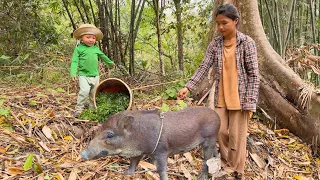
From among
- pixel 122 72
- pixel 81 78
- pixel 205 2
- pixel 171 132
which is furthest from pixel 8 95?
pixel 205 2

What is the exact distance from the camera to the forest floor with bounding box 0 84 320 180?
2895 millimetres

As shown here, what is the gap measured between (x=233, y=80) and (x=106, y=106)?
1883mm

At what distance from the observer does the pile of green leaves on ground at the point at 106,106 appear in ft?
13.3

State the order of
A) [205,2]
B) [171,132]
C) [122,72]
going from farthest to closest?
1. [205,2]
2. [122,72]
3. [171,132]

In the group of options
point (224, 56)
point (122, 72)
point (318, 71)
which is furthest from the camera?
point (122, 72)

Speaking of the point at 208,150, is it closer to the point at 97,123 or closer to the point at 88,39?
the point at 97,123

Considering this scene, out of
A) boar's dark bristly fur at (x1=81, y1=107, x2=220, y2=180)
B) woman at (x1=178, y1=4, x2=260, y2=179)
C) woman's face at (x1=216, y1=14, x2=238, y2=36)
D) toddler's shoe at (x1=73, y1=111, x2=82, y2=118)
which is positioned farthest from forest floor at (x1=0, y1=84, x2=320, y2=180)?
woman's face at (x1=216, y1=14, x2=238, y2=36)

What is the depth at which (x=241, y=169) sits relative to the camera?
10.8ft

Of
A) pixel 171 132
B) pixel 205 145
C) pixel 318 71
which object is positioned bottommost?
pixel 205 145

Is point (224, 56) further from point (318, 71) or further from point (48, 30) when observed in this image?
point (48, 30)

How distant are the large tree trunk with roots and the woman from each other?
60.9 inches

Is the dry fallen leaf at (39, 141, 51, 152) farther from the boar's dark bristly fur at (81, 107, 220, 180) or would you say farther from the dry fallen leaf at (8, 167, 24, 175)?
the boar's dark bristly fur at (81, 107, 220, 180)

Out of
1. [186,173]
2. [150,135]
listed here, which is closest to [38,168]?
[150,135]

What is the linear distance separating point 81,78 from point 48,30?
385cm
